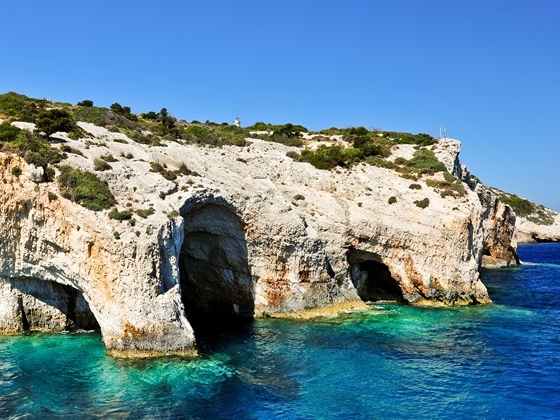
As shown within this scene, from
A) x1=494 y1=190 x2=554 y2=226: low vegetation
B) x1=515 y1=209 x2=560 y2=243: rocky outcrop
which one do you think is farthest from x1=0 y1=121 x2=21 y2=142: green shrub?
x1=515 y1=209 x2=560 y2=243: rocky outcrop

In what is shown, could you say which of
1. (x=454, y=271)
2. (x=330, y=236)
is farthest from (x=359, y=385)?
(x=454, y=271)

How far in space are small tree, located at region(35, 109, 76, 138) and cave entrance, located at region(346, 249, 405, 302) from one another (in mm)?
25671

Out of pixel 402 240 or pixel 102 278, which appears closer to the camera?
pixel 102 278

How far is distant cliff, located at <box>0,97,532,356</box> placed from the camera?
26.2m

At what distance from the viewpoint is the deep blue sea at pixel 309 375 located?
65.6ft

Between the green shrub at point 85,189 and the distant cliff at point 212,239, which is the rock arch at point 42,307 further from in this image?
the green shrub at point 85,189

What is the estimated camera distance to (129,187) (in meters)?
30.8

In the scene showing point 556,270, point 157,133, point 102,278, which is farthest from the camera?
point 556,270

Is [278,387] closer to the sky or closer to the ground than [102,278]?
closer to the ground

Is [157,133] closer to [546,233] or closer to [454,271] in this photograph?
[454,271]

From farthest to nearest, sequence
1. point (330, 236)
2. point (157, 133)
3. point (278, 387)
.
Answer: point (157, 133), point (330, 236), point (278, 387)

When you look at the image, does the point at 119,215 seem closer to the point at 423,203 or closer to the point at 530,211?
the point at 423,203

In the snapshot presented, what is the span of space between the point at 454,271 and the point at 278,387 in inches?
937

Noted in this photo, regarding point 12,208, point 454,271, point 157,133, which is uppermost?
point 157,133
